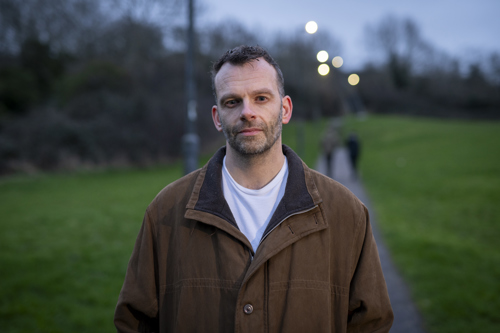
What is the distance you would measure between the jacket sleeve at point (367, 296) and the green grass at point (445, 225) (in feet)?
10.3

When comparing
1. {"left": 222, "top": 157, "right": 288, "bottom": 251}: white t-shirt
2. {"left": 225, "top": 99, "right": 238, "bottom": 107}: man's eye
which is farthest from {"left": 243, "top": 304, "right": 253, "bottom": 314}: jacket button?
{"left": 225, "top": 99, "right": 238, "bottom": 107}: man's eye

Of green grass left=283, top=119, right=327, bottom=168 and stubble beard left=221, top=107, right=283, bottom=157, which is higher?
stubble beard left=221, top=107, right=283, bottom=157

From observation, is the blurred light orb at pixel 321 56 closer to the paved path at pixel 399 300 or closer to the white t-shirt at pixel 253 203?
the paved path at pixel 399 300

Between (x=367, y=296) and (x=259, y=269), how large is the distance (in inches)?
23.7

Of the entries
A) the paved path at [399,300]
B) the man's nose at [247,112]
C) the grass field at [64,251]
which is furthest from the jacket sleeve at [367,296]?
the grass field at [64,251]

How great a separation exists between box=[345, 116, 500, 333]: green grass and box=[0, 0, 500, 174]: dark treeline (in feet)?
21.3

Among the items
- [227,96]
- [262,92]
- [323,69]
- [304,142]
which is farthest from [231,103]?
[304,142]

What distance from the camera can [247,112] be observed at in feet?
6.61

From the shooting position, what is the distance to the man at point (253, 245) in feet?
6.06

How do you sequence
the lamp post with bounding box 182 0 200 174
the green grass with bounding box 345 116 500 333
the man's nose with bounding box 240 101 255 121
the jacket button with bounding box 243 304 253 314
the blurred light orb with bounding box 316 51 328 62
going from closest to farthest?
the jacket button with bounding box 243 304 253 314, the man's nose with bounding box 240 101 255 121, the green grass with bounding box 345 116 500 333, the lamp post with bounding box 182 0 200 174, the blurred light orb with bounding box 316 51 328 62

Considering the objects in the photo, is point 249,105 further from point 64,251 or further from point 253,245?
point 64,251

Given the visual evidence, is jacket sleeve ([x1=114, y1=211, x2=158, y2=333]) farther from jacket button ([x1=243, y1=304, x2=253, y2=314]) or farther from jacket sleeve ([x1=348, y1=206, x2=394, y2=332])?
jacket sleeve ([x1=348, y1=206, x2=394, y2=332])

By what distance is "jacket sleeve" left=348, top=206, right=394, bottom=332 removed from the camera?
6.26 feet

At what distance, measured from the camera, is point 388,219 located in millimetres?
9875
